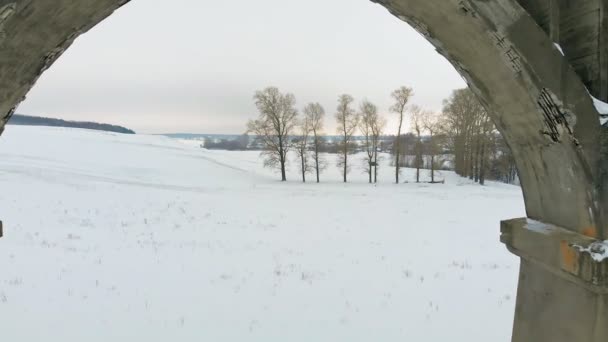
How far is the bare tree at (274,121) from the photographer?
125ft

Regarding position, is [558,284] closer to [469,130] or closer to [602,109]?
[602,109]

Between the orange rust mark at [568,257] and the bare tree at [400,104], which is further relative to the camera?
the bare tree at [400,104]

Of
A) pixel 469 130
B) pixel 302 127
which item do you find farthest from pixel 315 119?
pixel 469 130

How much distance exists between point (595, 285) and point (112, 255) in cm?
940

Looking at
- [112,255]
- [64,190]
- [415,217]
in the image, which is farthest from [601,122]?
[64,190]

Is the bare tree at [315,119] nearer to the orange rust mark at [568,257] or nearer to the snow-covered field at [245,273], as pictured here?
the snow-covered field at [245,273]

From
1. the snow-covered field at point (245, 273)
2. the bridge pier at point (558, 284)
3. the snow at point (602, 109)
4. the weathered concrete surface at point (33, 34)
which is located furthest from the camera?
the snow-covered field at point (245, 273)

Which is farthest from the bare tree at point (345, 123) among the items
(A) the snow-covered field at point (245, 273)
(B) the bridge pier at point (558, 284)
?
(B) the bridge pier at point (558, 284)

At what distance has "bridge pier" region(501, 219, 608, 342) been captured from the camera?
198 cm

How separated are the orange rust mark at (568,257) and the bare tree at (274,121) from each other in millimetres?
36113

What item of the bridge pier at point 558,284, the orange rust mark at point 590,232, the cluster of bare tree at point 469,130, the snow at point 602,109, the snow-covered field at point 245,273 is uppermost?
the cluster of bare tree at point 469,130

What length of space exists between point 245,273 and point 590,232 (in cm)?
675

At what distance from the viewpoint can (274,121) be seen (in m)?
38.4

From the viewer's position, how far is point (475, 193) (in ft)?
91.7
